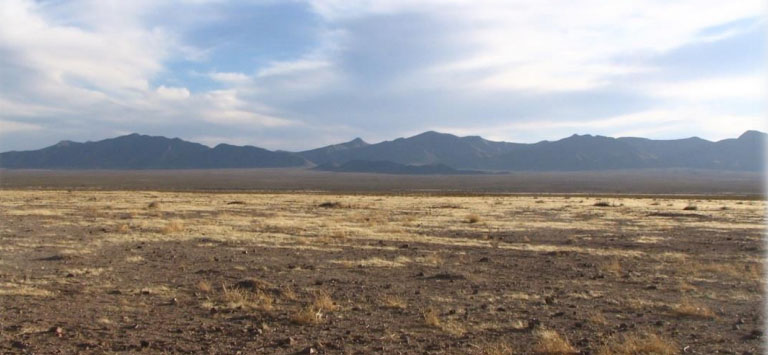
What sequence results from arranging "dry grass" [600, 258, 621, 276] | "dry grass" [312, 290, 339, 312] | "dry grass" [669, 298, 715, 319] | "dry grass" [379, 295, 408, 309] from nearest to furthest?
"dry grass" [669, 298, 715, 319], "dry grass" [312, 290, 339, 312], "dry grass" [379, 295, 408, 309], "dry grass" [600, 258, 621, 276]

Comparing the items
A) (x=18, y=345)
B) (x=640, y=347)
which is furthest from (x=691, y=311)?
(x=18, y=345)

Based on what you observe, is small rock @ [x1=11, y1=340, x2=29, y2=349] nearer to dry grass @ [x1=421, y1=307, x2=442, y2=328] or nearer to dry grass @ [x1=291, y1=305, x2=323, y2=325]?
dry grass @ [x1=291, y1=305, x2=323, y2=325]

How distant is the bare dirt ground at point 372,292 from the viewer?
30.6 feet

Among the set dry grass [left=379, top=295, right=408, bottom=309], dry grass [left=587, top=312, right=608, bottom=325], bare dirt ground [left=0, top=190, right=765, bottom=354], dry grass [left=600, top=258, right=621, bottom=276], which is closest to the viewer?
bare dirt ground [left=0, top=190, right=765, bottom=354]

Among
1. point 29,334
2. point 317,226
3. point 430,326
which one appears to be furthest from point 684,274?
point 317,226

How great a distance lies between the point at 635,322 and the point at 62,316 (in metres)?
9.66

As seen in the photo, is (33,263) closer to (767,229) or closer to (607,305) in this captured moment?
(607,305)

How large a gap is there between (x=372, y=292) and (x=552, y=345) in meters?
4.95

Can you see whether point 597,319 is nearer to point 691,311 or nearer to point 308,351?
point 691,311

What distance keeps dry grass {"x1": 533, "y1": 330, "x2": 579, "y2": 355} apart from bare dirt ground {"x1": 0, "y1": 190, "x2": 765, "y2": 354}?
29 mm

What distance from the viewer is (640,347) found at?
8828 mm

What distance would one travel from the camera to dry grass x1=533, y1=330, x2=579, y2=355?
8773 mm

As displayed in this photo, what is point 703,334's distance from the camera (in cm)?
984

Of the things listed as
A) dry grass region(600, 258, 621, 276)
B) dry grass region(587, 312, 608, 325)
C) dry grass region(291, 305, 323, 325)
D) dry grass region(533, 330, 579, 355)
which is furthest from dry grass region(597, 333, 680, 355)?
dry grass region(600, 258, 621, 276)
